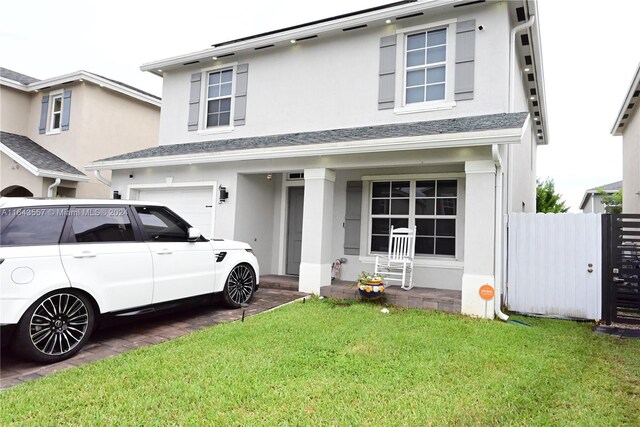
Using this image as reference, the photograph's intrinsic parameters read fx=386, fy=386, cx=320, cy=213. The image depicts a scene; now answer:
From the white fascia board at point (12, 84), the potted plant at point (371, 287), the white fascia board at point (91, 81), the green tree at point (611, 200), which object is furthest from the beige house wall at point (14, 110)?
the green tree at point (611, 200)

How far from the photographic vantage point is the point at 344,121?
8.26m

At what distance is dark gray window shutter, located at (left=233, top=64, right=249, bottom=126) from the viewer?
9359 mm

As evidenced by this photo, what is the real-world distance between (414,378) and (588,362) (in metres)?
2.13

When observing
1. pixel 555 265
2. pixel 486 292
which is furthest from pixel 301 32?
pixel 555 265

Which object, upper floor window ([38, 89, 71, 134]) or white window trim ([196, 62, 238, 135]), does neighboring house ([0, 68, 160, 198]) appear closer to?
upper floor window ([38, 89, 71, 134])

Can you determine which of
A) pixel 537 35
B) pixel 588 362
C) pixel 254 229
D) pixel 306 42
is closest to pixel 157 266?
pixel 254 229

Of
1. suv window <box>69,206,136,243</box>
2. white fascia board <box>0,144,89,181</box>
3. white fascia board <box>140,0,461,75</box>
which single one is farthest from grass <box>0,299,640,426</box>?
white fascia board <box>0,144,89,181</box>

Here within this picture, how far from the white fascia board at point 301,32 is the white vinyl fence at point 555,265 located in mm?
4256

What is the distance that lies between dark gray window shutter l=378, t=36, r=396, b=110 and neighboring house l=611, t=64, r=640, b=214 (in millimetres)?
6596

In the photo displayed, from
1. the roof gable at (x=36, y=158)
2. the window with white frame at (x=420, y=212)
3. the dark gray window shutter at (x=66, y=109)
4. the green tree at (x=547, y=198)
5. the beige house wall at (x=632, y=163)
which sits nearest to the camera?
the window with white frame at (x=420, y=212)

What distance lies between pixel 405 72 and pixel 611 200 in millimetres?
21050

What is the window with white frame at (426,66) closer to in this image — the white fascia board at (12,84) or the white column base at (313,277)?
the white column base at (313,277)

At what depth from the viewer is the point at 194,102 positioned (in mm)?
9984

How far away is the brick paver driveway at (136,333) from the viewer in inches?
145
